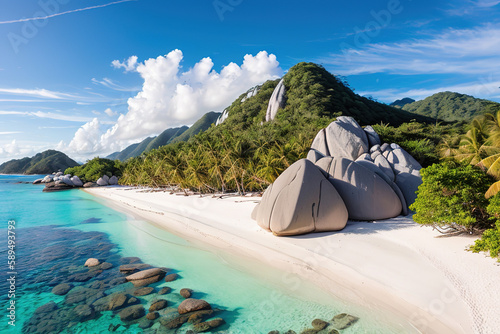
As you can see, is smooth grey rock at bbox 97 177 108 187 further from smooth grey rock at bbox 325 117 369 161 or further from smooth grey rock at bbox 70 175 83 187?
smooth grey rock at bbox 325 117 369 161

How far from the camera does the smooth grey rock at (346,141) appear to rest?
20086 millimetres

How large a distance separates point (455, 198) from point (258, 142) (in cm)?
1876

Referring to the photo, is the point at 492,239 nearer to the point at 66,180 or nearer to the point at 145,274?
the point at 145,274

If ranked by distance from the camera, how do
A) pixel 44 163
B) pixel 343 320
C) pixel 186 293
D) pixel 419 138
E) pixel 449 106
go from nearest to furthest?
pixel 343 320 → pixel 186 293 → pixel 419 138 → pixel 449 106 → pixel 44 163

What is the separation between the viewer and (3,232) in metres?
19.7

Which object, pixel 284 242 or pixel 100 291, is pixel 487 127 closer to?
pixel 284 242

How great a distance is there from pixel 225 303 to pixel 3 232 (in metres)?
22.8

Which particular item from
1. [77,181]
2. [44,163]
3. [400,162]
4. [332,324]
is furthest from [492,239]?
[44,163]

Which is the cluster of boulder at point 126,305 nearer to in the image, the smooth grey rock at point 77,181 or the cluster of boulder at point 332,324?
the cluster of boulder at point 332,324

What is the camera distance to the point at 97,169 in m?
65.0

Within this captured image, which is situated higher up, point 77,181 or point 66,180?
point 66,180

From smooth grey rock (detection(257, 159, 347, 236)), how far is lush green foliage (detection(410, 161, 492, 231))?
346 cm

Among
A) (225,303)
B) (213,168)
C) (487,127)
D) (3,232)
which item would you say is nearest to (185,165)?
(213,168)

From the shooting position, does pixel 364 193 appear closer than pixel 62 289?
No
